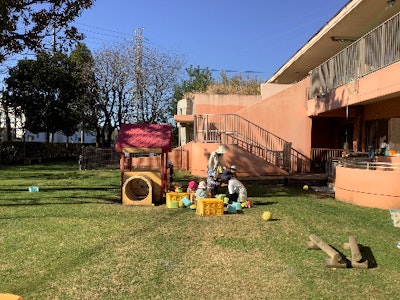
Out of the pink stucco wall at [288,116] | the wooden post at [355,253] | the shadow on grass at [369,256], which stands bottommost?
the shadow on grass at [369,256]

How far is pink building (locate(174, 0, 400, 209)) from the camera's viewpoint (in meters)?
12.1

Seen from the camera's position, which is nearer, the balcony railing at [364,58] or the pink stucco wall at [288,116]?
the balcony railing at [364,58]

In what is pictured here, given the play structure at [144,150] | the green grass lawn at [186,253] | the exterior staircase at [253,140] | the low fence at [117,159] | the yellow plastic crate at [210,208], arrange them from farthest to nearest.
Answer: the low fence at [117,159] < the exterior staircase at [253,140] < the play structure at [144,150] < the yellow plastic crate at [210,208] < the green grass lawn at [186,253]

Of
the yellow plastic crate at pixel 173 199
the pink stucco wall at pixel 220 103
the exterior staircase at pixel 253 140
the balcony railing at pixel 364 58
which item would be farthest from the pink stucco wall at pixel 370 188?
the pink stucco wall at pixel 220 103

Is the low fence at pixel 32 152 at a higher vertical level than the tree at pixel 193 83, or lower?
lower

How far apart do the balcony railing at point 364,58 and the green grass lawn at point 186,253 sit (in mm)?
4813

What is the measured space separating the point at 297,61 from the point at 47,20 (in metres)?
15.3

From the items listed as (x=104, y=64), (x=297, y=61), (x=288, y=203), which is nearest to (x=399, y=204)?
(x=288, y=203)

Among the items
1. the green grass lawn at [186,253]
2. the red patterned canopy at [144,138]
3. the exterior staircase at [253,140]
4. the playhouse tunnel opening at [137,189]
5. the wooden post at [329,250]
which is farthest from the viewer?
the exterior staircase at [253,140]

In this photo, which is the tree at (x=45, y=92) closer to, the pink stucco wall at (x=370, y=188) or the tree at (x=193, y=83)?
the tree at (x=193, y=83)

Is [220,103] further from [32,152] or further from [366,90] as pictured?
[32,152]

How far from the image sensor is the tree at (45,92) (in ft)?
127

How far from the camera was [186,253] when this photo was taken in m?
6.87

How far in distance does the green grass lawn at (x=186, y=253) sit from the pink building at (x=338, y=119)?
2.26m
